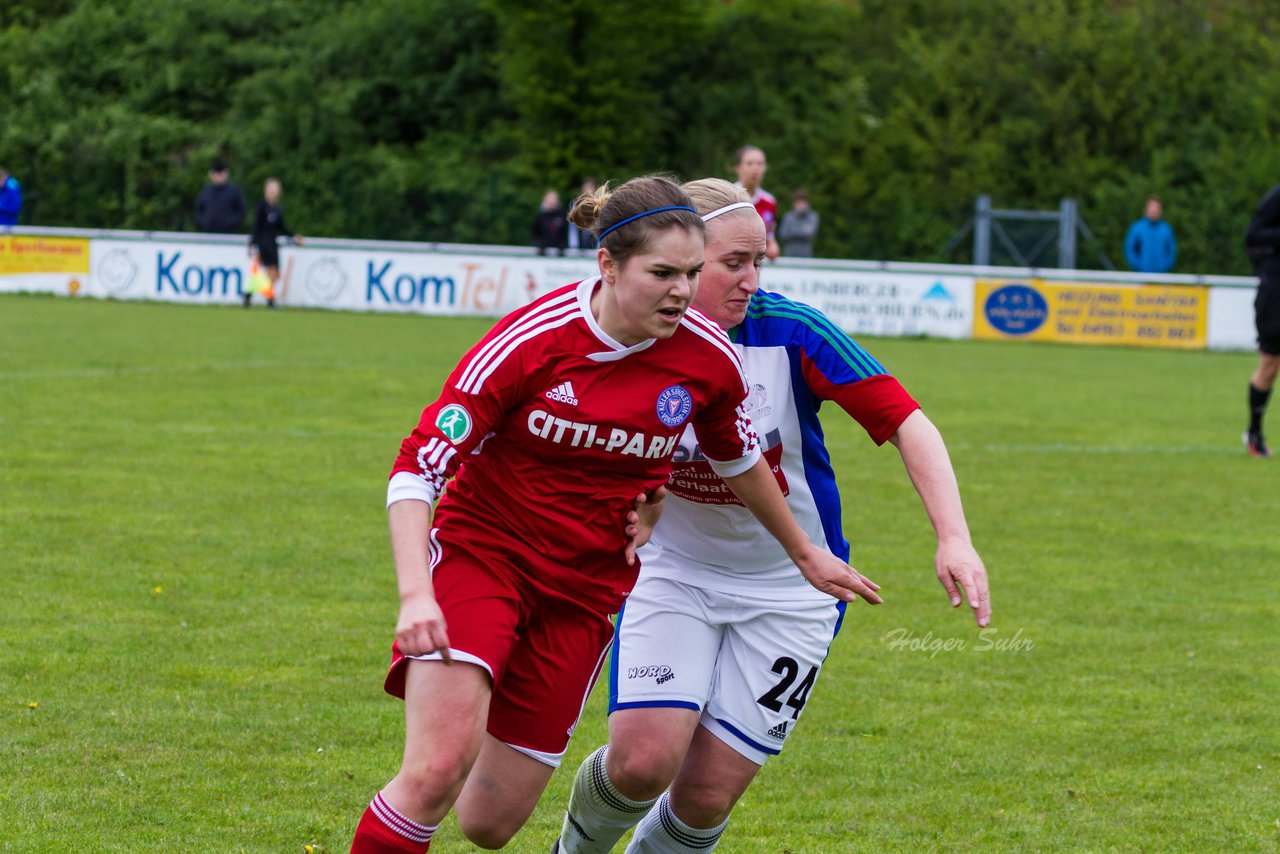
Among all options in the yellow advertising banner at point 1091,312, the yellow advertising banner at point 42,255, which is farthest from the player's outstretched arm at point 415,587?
the yellow advertising banner at point 42,255

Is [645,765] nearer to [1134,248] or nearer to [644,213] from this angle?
[644,213]

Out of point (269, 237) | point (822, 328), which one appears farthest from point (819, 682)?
point (269, 237)

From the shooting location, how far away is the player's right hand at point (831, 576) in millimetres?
4000

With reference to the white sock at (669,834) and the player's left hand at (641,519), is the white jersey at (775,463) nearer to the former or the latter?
the player's left hand at (641,519)

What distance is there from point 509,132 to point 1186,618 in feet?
108

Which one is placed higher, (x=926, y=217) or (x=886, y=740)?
(x=926, y=217)

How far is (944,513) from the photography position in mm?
3857

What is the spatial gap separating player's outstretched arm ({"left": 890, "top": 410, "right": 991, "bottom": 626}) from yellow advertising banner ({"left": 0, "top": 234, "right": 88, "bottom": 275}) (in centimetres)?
2423

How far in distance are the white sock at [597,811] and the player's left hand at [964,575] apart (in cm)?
96

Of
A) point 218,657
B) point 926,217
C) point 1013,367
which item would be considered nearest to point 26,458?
point 218,657

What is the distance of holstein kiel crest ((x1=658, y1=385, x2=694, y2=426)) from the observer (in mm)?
3787

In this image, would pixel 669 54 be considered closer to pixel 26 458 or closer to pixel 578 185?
pixel 578 185

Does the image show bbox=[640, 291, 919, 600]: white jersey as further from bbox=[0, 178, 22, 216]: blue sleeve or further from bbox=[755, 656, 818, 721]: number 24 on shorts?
bbox=[0, 178, 22, 216]: blue sleeve

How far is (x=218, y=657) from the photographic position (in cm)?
621
